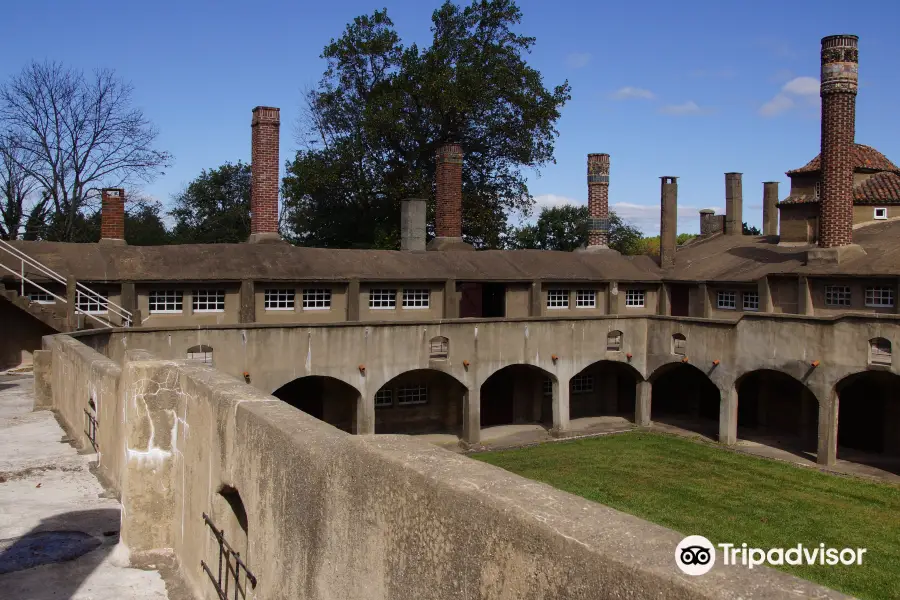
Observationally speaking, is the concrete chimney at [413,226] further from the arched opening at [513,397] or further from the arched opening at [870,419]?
the arched opening at [870,419]

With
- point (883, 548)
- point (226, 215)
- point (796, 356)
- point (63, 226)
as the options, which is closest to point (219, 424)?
point (883, 548)

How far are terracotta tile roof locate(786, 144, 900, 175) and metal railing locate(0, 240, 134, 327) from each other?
2824cm

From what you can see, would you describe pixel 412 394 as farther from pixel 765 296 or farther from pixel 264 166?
pixel 765 296

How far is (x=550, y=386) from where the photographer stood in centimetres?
3094

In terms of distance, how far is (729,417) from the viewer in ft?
87.5

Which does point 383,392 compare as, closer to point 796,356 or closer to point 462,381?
point 462,381

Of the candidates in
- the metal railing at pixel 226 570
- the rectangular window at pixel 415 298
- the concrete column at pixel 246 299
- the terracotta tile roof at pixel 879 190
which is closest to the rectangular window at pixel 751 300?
the terracotta tile roof at pixel 879 190

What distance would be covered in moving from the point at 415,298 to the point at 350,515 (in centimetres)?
2331

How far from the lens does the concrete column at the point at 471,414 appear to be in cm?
2623

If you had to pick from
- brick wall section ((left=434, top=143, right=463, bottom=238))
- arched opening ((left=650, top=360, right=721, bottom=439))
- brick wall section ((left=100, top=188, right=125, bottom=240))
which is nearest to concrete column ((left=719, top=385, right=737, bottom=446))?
arched opening ((left=650, top=360, right=721, bottom=439))

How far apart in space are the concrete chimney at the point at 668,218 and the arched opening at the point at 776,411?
611 centimetres

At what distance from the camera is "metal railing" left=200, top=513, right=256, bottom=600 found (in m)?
6.08

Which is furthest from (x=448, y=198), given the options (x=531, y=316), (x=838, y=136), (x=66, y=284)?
(x=66, y=284)

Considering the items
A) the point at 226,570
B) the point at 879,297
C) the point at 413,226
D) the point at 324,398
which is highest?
the point at 413,226
